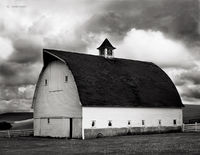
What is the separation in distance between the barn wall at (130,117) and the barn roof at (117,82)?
584 mm

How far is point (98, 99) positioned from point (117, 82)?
14.6 ft

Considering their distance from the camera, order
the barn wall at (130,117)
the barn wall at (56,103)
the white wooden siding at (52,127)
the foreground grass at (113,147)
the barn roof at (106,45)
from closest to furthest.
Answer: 1. the foreground grass at (113,147)
2. the barn wall at (130,117)
3. the barn wall at (56,103)
4. the white wooden siding at (52,127)
5. the barn roof at (106,45)

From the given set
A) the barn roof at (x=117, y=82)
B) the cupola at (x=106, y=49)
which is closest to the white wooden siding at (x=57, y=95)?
the barn roof at (x=117, y=82)

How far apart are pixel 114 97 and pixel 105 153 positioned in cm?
1732

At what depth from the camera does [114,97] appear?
37.7 meters

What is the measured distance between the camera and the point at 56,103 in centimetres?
3775

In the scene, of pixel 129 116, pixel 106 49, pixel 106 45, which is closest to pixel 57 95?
pixel 129 116

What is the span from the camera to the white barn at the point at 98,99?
1395 inches

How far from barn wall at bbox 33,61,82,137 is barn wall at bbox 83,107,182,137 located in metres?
1.01

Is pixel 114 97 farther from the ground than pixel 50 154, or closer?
farther from the ground

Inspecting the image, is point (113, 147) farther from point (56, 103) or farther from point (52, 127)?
point (52, 127)

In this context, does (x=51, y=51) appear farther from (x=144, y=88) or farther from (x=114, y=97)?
(x=144, y=88)

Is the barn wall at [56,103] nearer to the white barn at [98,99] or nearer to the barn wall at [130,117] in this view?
the white barn at [98,99]

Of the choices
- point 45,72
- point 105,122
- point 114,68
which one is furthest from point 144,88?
point 45,72
